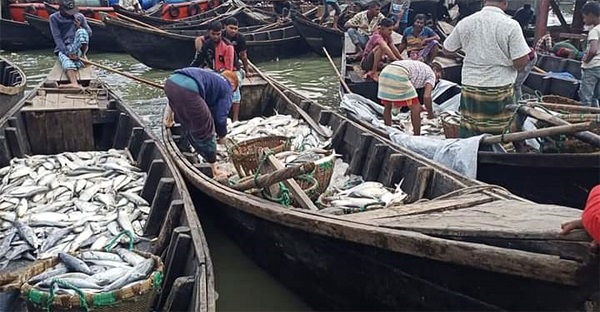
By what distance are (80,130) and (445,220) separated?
5309mm

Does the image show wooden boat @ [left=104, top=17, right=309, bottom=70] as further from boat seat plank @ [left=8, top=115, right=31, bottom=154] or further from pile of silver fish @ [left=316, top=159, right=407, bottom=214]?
pile of silver fish @ [left=316, top=159, right=407, bottom=214]

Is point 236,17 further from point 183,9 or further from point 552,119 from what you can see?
point 552,119

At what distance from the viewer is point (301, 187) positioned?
5406mm

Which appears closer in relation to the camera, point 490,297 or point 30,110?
point 490,297

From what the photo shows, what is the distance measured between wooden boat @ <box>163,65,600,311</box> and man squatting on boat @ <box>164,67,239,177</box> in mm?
323

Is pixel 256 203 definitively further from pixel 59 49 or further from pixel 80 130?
pixel 59 49

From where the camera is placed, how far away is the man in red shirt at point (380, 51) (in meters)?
9.29

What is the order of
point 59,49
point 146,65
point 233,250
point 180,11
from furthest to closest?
point 180,11 < point 146,65 < point 59,49 < point 233,250

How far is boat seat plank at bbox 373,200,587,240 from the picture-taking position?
3312 mm

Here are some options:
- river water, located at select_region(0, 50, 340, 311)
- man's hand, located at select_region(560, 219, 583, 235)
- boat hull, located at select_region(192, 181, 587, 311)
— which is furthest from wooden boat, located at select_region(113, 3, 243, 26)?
man's hand, located at select_region(560, 219, 583, 235)

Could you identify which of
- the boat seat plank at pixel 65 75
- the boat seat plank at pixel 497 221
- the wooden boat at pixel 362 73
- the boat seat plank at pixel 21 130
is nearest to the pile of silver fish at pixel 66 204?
the boat seat plank at pixel 21 130

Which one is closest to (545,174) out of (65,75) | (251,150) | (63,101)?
(251,150)

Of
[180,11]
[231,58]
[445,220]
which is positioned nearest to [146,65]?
[180,11]

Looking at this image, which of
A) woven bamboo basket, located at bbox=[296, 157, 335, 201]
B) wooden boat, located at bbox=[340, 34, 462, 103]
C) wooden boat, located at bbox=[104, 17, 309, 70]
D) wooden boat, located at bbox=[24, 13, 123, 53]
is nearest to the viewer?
woven bamboo basket, located at bbox=[296, 157, 335, 201]
